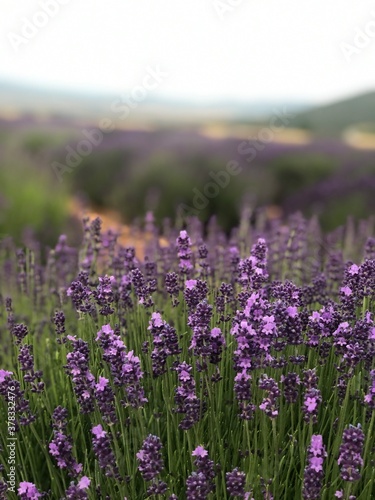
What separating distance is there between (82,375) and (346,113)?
4503 cm

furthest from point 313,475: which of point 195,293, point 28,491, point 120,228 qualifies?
point 120,228

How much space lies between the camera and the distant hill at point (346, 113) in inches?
1678

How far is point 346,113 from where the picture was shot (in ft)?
147

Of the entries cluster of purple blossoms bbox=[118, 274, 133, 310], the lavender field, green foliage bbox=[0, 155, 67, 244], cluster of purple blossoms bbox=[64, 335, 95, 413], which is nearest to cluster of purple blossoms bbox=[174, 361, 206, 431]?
the lavender field

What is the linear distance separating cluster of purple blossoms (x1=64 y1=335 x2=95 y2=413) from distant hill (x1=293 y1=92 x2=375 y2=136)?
4075 cm

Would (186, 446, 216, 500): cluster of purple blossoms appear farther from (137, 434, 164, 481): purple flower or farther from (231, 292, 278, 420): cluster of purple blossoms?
(231, 292, 278, 420): cluster of purple blossoms

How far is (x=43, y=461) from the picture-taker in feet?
9.29

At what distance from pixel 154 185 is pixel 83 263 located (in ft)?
26.6

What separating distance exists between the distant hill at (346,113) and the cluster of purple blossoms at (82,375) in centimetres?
4075

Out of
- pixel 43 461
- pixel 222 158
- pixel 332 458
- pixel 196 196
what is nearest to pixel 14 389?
pixel 43 461

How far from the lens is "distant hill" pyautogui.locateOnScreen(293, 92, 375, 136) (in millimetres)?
42625

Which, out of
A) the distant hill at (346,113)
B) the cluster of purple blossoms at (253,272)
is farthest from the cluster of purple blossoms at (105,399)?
the distant hill at (346,113)

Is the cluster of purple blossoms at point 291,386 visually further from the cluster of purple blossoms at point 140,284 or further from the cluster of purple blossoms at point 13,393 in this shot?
the cluster of purple blossoms at point 13,393

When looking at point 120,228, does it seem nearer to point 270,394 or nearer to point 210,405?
point 210,405
